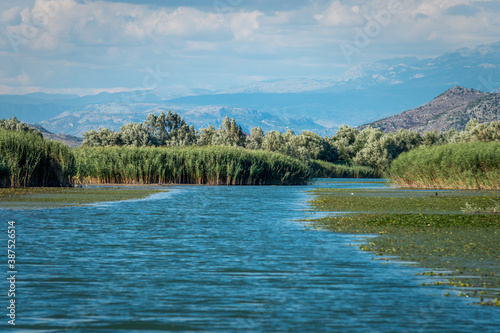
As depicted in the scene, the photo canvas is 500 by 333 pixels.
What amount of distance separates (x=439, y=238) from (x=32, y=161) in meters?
28.9

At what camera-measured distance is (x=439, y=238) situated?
1859cm

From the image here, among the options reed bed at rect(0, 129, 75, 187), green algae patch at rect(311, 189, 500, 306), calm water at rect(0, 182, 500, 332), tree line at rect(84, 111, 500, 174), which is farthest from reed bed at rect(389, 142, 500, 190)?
tree line at rect(84, 111, 500, 174)

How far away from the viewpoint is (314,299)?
10.8 meters

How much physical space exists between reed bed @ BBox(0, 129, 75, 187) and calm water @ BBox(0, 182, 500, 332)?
793 inches

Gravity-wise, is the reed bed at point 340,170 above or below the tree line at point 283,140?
below

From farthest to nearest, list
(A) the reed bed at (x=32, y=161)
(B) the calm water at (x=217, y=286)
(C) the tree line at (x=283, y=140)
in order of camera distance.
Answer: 1. (C) the tree line at (x=283, y=140)
2. (A) the reed bed at (x=32, y=161)
3. (B) the calm water at (x=217, y=286)

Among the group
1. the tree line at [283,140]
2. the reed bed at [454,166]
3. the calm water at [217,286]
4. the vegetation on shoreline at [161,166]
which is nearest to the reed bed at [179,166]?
the vegetation on shoreline at [161,166]

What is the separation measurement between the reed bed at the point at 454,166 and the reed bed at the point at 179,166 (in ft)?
42.5

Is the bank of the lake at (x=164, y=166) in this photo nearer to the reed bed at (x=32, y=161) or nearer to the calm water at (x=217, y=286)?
the reed bed at (x=32, y=161)

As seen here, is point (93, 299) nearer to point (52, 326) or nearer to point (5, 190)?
point (52, 326)

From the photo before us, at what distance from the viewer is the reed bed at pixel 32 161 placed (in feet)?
128

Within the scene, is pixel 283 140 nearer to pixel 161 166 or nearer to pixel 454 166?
pixel 161 166

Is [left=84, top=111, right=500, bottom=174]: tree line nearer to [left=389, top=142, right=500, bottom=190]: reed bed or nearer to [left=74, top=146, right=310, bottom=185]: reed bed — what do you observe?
[left=74, top=146, right=310, bottom=185]: reed bed

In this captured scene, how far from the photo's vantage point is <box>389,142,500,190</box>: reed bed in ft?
161
